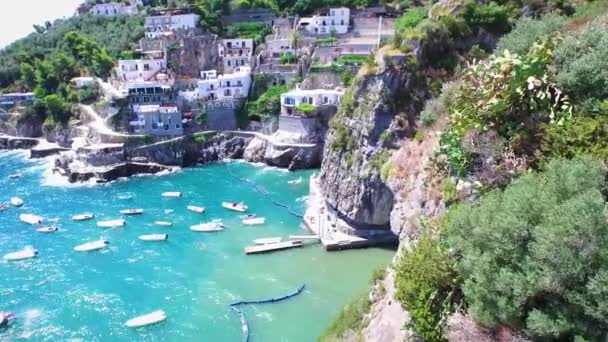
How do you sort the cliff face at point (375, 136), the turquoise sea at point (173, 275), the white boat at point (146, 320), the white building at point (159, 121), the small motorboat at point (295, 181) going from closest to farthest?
the turquoise sea at point (173, 275) < the white boat at point (146, 320) < the cliff face at point (375, 136) < the small motorboat at point (295, 181) < the white building at point (159, 121)

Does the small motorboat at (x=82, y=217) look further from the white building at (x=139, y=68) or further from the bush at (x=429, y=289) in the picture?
the bush at (x=429, y=289)

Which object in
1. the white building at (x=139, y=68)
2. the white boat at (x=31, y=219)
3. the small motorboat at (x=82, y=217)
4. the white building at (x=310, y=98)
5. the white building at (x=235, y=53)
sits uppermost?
the white building at (x=235, y=53)

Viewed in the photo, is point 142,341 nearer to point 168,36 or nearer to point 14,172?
point 14,172

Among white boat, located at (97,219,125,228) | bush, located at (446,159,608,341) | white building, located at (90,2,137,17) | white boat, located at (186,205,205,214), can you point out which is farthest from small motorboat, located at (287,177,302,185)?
white building, located at (90,2,137,17)

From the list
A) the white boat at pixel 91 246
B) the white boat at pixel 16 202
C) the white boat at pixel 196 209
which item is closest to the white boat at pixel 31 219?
the white boat at pixel 16 202

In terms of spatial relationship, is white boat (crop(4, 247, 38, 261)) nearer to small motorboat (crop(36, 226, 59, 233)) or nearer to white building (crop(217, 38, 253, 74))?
small motorboat (crop(36, 226, 59, 233))
